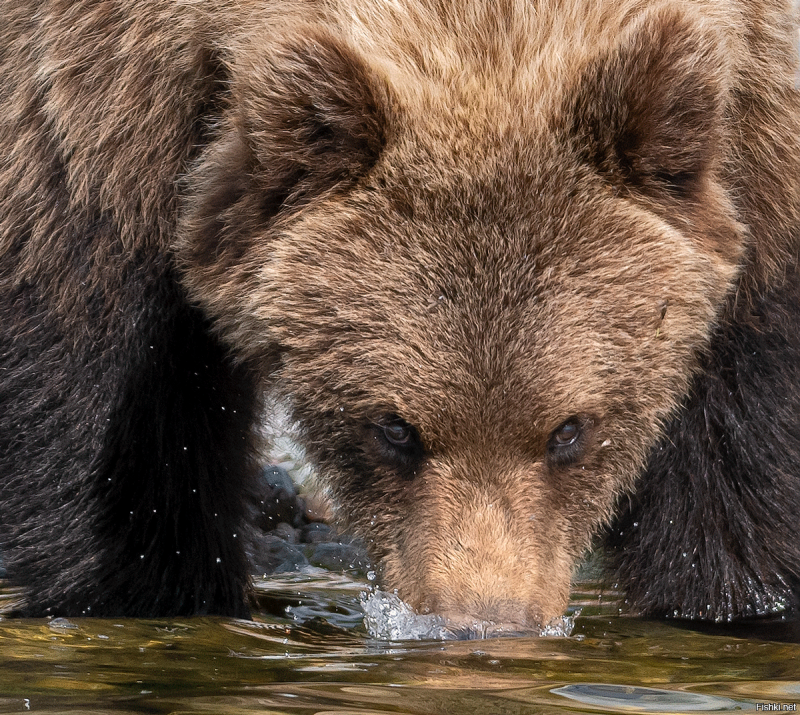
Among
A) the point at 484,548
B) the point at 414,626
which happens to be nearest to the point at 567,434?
the point at 484,548

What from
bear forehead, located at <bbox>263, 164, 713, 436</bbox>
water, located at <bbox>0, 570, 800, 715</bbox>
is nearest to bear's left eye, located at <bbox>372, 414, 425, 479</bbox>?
bear forehead, located at <bbox>263, 164, 713, 436</bbox>

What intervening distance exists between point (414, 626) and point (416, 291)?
1.31 metres

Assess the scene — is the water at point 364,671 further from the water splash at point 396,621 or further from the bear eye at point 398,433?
the bear eye at point 398,433

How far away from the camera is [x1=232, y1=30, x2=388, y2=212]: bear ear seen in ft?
15.8

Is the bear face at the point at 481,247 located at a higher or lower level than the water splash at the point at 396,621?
higher

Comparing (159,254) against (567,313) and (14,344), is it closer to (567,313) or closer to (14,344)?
(14,344)

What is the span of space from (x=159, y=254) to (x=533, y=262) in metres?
1.91

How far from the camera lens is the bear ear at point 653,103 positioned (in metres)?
4.86

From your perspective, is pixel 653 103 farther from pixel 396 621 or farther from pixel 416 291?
pixel 396 621

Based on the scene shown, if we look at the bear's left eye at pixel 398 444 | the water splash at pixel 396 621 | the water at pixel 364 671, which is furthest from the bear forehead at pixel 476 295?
the water at pixel 364 671

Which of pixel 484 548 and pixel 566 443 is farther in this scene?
pixel 566 443

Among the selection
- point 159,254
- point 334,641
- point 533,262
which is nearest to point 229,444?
point 159,254

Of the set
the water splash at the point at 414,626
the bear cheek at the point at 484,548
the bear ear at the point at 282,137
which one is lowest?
the water splash at the point at 414,626

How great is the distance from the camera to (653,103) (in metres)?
4.88
